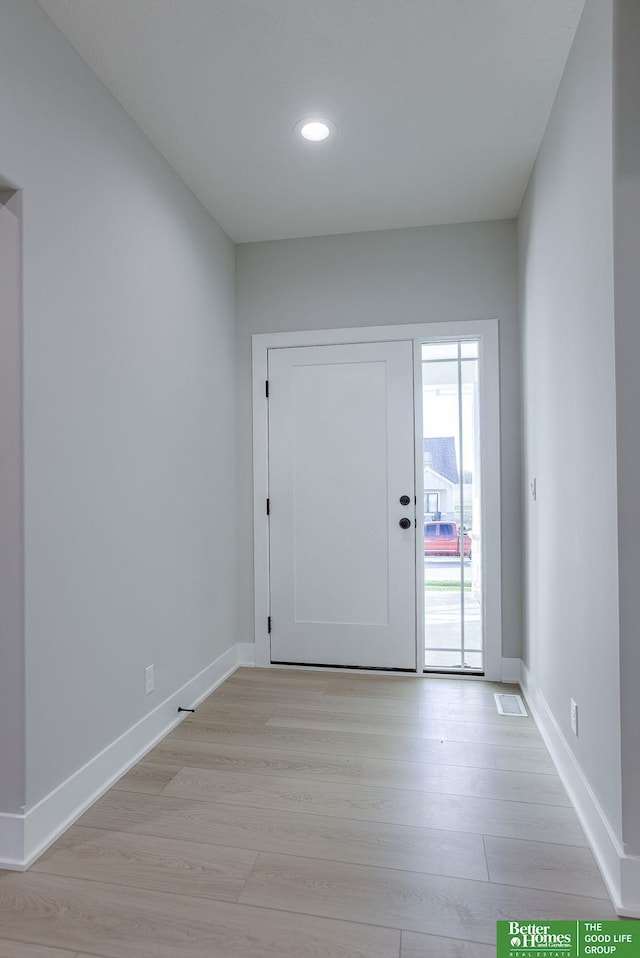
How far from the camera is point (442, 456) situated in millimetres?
3479

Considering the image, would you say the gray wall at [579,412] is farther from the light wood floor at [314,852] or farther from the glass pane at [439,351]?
the glass pane at [439,351]

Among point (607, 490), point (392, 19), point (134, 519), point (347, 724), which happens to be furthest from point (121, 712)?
point (392, 19)

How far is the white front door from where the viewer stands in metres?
3.37

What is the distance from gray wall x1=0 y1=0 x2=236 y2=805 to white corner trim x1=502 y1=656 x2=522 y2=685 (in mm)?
1661

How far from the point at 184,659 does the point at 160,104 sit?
7.93 feet

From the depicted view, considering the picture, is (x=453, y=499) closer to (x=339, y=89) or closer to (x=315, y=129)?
(x=315, y=129)

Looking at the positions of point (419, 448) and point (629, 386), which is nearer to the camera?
point (629, 386)

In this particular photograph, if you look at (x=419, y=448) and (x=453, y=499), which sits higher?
(x=419, y=448)

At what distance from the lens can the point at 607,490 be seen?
1.57m

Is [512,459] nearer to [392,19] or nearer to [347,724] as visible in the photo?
[347,724]

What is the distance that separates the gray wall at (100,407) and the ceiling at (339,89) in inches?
6.9

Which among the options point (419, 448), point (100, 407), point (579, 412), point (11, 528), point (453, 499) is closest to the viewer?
point (11, 528)

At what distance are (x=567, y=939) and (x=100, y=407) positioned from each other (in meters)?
2.08

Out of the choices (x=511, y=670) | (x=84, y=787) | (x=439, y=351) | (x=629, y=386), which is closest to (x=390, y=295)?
(x=439, y=351)
